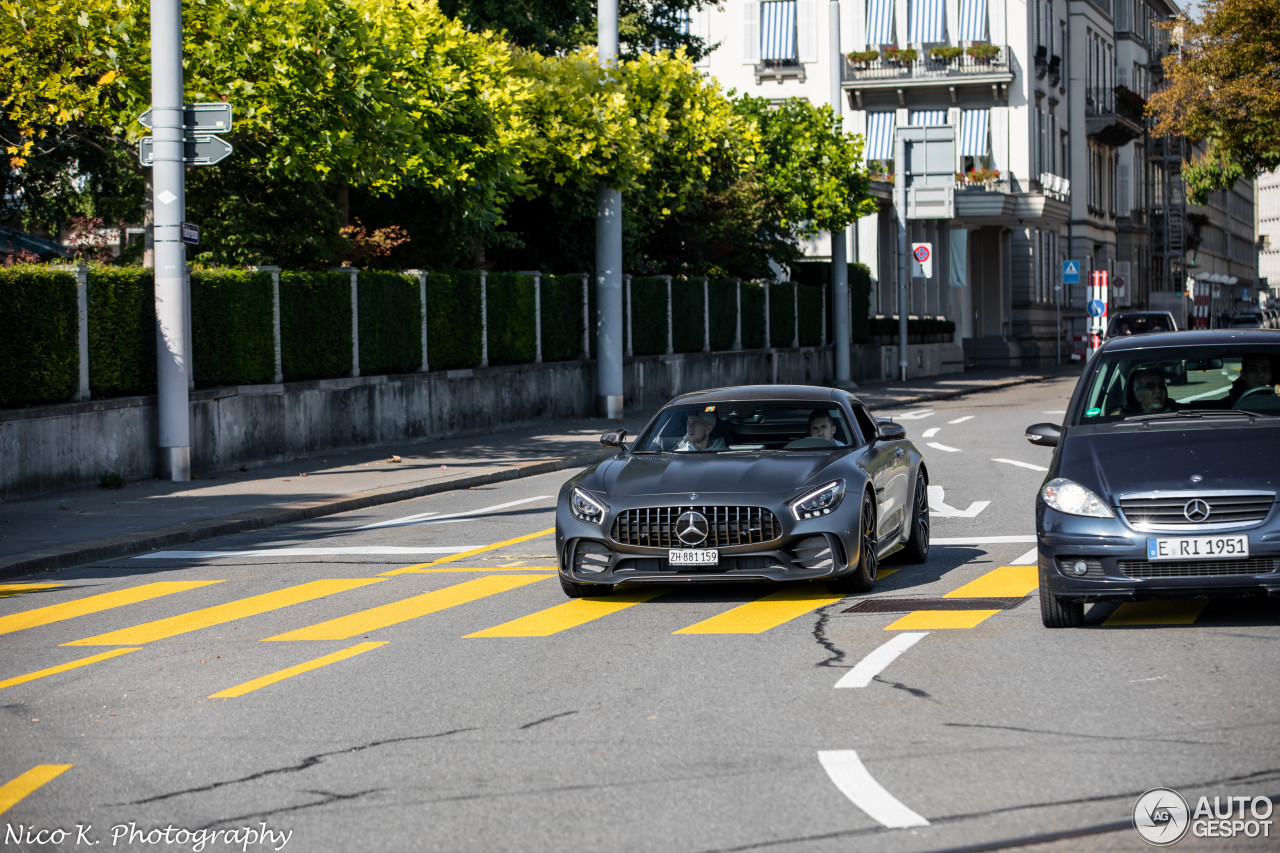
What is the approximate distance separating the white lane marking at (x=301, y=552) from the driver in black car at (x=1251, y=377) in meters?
6.42

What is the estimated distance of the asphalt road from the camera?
5629 mm

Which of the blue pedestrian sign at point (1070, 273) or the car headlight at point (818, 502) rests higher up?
the blue pedestrian sign at point (1070, 273)

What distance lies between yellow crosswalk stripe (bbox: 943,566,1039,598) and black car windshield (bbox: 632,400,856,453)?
4.23ft

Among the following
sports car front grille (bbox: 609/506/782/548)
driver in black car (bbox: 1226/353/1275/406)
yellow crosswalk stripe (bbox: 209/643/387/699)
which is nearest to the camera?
yellow crosswalk stripe (bbox: 209/643/387/699)

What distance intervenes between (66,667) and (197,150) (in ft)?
37.7

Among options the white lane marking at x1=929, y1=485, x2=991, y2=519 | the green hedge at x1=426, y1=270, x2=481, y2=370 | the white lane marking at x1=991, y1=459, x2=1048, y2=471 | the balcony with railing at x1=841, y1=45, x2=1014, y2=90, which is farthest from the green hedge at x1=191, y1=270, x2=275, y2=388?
the balcony with railing at x1=841, y1=45, x2=1014, y2=90

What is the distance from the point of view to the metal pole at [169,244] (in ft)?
63.1

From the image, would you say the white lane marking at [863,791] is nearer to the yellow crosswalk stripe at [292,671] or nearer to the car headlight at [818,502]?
the yellow crosswalk stripe at [292,671]

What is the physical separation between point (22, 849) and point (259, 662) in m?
3.48

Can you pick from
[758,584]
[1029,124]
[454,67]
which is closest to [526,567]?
[758,584]

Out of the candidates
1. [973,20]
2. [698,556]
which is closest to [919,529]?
[698,556]

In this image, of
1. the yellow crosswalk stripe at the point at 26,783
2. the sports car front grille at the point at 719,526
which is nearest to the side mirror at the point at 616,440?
the sports car front grille at the point at 719,526

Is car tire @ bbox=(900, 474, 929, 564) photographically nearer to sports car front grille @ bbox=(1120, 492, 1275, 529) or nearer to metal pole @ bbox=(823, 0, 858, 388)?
sports car front grille @ bbox=(1120, 492, 1275, 529)

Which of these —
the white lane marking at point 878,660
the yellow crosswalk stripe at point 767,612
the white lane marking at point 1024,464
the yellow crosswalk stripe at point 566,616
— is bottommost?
the yellow crosswalk stripe at point 566,616
